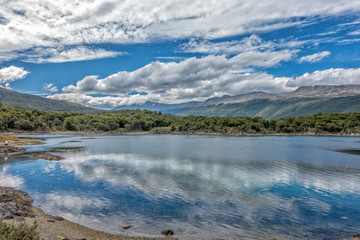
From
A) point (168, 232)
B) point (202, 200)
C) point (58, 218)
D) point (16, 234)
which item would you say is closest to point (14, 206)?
point (58, 218)

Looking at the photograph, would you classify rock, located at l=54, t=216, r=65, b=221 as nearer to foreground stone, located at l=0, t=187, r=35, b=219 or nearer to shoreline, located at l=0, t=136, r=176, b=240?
shoreline, located at l=0, t=136, r=176, b=240

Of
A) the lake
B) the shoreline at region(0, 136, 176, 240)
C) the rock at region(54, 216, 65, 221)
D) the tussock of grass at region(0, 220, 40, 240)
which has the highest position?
Result: the tussock of grass at region(0, 220, 40, 240)

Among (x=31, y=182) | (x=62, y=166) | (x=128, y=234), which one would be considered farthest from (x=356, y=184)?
(x=62, y=166)

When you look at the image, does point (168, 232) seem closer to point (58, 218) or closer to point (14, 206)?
point (58, 218)

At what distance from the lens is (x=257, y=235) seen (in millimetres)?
17312

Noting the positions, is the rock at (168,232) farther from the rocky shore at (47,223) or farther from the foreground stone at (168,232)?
the rocky shore at (47,223)

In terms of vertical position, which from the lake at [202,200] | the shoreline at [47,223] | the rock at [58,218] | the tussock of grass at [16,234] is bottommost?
the lake at [202,200]

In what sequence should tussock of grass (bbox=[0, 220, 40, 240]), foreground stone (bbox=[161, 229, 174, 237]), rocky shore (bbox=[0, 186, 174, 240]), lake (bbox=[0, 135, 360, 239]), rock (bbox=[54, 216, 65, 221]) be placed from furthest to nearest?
1. rock (bbox=[54, 216, 65, 221])
2. lake (bbox=[0, 135, 360, 239])
3. foreground stone (bbox=[161, 229, 174, 237])
4. rocky shore (bbox=[0, 186, 174, 240])
5. tussock of grass (bbox=[0, 220, 40, 240])

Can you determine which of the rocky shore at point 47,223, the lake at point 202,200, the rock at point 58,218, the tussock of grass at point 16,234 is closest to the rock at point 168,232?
the lake at point 202,200

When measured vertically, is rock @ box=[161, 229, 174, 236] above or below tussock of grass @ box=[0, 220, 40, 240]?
below

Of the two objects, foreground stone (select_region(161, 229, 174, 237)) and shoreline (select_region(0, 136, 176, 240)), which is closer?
shoreline (select_region(0, 136, 176, 240))

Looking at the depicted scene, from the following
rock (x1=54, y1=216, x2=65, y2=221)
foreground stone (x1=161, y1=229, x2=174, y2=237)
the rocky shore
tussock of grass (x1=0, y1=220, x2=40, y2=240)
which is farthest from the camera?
rock (x1=54, y1=216, x2=65, y2=221)

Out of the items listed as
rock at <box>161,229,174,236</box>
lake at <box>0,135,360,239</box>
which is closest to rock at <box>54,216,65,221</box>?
lake at <box>0,135,360,239</box>

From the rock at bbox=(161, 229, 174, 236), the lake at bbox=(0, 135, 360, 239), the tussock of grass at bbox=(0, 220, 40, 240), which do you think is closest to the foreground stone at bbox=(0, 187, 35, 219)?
the lake at bbox=(0, 135, 360, 239)
